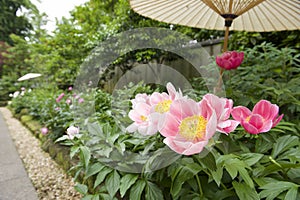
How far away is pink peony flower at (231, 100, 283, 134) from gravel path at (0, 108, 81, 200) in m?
1.32

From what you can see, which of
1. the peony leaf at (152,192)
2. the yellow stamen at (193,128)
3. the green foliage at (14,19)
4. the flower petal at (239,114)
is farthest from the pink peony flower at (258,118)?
the green foliage at (14,19)

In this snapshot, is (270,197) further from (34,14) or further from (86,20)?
(34,14)

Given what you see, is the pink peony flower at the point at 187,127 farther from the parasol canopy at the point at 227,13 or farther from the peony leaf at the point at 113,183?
the parasol canopy at the point at 227,13

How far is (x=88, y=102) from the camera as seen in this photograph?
6.83ft

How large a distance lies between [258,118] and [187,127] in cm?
21

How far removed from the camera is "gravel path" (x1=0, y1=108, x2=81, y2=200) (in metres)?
1.52

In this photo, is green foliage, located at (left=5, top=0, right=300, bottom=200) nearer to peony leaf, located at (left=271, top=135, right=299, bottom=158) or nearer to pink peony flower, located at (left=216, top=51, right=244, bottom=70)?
peony leaf, located at (left=271, top=135, right=299, bottom=158)

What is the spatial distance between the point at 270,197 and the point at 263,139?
27 cm

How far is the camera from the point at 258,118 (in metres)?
0.52

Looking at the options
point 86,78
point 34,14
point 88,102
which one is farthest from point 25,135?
point 34,14

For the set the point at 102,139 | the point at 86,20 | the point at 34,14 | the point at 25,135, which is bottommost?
the point at 25,135

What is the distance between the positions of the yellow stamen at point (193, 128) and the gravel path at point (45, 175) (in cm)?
130

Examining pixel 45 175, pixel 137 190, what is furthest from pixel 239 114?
pixel 45 175

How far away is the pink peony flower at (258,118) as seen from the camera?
520 millimetres
